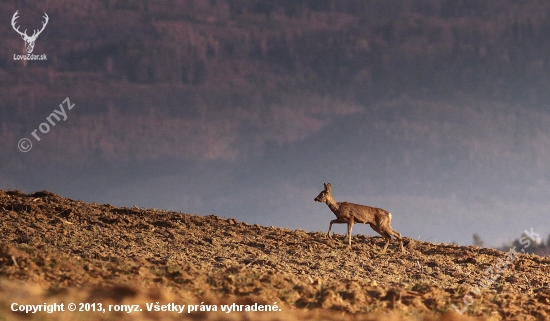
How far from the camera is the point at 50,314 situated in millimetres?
9211

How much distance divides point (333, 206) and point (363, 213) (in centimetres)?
118

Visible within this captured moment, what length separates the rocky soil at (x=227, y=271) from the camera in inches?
413

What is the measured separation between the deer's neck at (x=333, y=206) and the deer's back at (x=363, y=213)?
1.11ft

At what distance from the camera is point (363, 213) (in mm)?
22109

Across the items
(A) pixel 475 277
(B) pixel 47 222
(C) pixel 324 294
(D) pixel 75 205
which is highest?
(D) pixel 75 205

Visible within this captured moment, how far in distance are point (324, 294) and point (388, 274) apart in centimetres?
536

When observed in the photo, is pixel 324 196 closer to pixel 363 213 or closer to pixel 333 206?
pixel 333 206

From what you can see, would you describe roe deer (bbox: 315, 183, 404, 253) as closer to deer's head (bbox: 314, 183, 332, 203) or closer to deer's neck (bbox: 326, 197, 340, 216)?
deer's neck (bbox: 326, 197, 340, 216)

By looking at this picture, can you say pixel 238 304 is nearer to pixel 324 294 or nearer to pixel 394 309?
pixel 324 294

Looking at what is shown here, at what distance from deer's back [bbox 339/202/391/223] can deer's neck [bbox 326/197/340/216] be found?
337mm

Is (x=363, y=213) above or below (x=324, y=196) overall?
below

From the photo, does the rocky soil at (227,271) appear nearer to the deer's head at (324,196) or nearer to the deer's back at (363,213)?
the deer's back at (363,213)

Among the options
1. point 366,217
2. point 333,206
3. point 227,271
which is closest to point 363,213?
point 366,217

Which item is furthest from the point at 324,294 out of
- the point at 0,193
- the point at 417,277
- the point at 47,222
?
the point at 0,193
